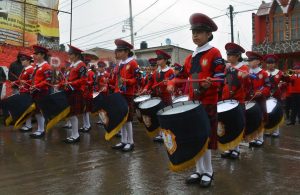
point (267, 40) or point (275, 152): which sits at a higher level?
point (267, 40)

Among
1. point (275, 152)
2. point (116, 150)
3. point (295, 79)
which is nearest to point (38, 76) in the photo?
point (116, 150)

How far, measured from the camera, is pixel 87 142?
821 centimetres

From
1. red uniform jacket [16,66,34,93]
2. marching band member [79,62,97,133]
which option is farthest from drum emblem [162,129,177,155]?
marching band member [79,62,97,133]

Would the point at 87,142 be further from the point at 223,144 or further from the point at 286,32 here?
the point at 286,32

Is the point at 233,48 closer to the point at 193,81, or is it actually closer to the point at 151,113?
the point at 193,81

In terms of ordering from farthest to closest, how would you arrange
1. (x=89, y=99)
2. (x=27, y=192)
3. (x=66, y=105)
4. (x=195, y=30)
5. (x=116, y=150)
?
(x=89, y=99) < (x=66, y=105) < (x=116, y=150) < (x=195, y=30) < (x=27, y=192)

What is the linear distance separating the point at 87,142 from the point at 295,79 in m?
7.15

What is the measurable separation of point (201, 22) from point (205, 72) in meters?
0.62

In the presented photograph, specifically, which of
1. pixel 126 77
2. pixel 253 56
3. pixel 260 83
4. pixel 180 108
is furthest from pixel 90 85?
pixel 180 108

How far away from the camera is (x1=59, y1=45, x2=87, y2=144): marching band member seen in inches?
314

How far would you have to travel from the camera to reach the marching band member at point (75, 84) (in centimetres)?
798

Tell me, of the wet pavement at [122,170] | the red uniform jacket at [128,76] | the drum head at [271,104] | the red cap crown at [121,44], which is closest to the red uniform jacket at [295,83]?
the drum head at [271,104]

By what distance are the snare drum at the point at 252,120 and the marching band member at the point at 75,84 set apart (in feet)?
10.7

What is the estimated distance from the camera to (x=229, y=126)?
5.78m
